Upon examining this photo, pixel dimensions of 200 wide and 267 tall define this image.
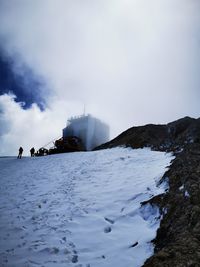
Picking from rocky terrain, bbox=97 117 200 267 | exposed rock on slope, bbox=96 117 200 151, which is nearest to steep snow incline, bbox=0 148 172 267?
rocky terrain, bbox=97 117 200 267

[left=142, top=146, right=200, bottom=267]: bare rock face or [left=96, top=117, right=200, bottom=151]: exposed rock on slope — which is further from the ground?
[left=96, top=117, right=200, bottom=151]: exposed rock on slope

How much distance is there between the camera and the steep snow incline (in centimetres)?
785

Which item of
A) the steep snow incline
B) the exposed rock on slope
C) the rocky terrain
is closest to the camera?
the rocky terrain

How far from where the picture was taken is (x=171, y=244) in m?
6.64

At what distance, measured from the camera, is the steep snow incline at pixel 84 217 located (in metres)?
7.85

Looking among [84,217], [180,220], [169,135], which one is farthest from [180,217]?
[169,135]

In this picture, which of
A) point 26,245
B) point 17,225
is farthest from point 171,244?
point 17,225

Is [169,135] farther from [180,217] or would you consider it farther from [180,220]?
[180,220]

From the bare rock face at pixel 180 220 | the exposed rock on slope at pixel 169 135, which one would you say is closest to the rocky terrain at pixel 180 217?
the bare rock face at pixel 180 220

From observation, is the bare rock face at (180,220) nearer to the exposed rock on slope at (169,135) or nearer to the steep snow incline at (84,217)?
the steep snow incline at (84,217)

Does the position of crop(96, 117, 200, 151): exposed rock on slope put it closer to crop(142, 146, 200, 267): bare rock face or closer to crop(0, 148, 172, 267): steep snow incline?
crop(0, 148, 172, 267): steep snow incline

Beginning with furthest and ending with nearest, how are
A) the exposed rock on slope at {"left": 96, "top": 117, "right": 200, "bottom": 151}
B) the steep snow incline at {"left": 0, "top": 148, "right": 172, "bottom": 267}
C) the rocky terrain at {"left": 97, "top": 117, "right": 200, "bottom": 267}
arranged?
the exposed rock on slope at {"left": 96, "top": 117, "right": 200, "bottom": 151} → the steep snow incline at {"left": 0, "top": 148, "right": 172, "bottom": 267} → the rocky terrain at {"left": 97, "top": 117, "right": 200, "bottom": 267}

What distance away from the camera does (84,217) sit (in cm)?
1034

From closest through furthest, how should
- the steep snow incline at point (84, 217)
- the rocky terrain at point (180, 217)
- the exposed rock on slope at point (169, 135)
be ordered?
the rocky terrain at point (180, 217), the steep snow incline at point (84, 217), the exposed rock on slope at point (169, 135)
